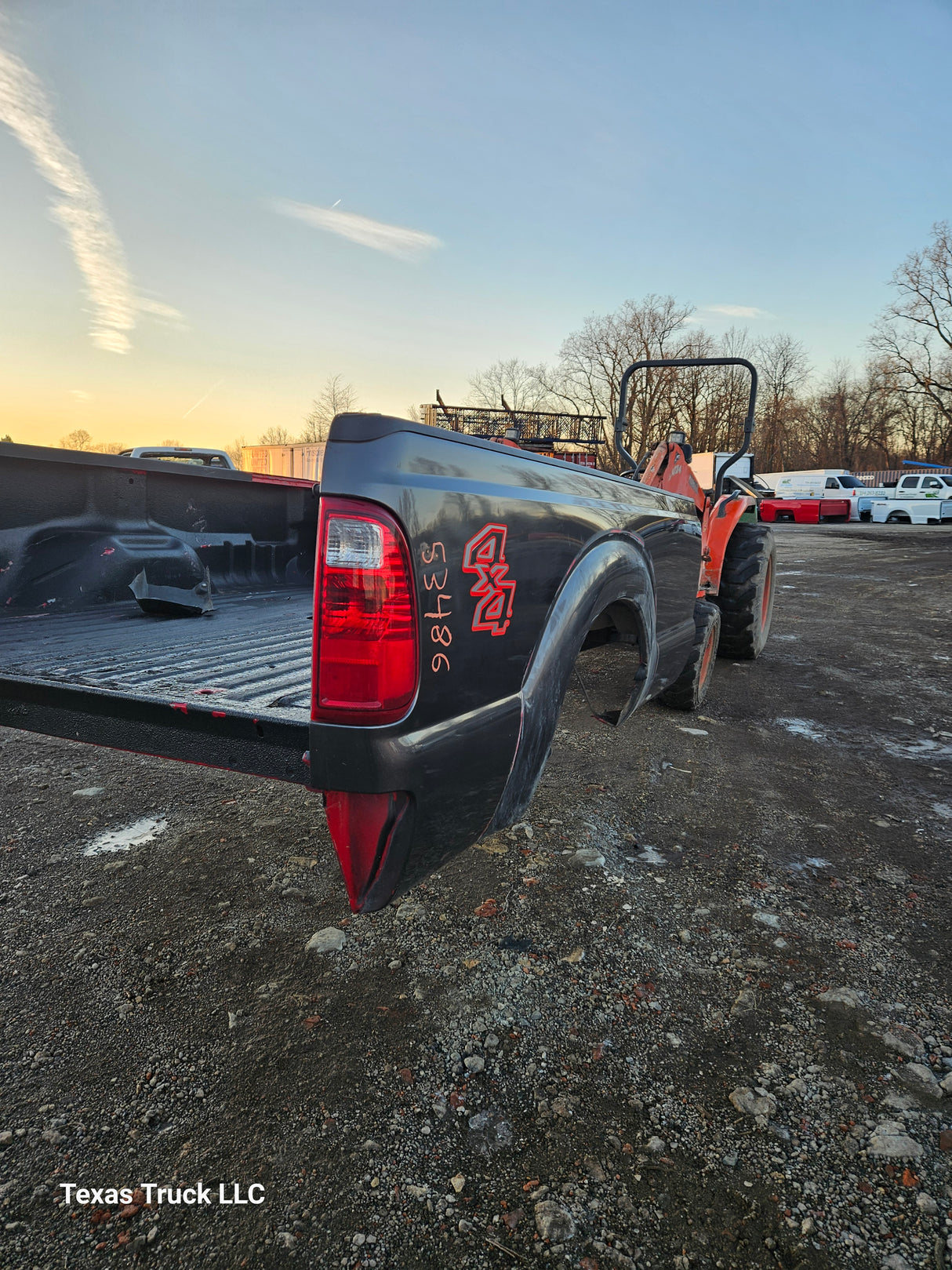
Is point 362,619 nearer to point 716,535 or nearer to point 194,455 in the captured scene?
point 716,535

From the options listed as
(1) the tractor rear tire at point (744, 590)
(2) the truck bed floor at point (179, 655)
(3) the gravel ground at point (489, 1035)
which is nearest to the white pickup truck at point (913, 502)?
(1) the tractor rear tire at point (744, 590)

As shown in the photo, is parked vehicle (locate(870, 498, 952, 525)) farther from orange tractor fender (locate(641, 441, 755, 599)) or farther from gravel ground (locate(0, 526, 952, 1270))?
gravel ground (locate(0, 526, 952, 1270))

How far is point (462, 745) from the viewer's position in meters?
1.66

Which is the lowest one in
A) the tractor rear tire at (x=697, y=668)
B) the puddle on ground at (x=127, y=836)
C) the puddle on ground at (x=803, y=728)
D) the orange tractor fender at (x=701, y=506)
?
the puddle on ground at (x=127, y=836)


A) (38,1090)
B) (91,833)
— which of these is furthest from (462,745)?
(91,833)

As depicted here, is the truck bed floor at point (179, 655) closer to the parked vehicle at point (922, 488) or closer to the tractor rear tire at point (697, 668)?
the tractor rear tire at point (697, 668)

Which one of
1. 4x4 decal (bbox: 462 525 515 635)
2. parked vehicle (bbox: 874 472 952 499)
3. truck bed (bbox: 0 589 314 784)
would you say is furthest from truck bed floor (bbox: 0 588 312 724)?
parked vehicle (bbox: 874 472 952 499)

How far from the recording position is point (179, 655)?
2682 millimetres

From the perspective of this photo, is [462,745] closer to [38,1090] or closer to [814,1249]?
[814,1249]

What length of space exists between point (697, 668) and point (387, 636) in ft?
11.1

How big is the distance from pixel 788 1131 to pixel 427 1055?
865mm

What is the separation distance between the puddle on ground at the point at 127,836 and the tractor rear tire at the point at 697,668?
2.83 m

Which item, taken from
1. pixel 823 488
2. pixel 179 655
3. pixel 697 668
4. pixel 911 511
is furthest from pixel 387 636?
pixel 823 488

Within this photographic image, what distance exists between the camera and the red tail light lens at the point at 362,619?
4.74ft
